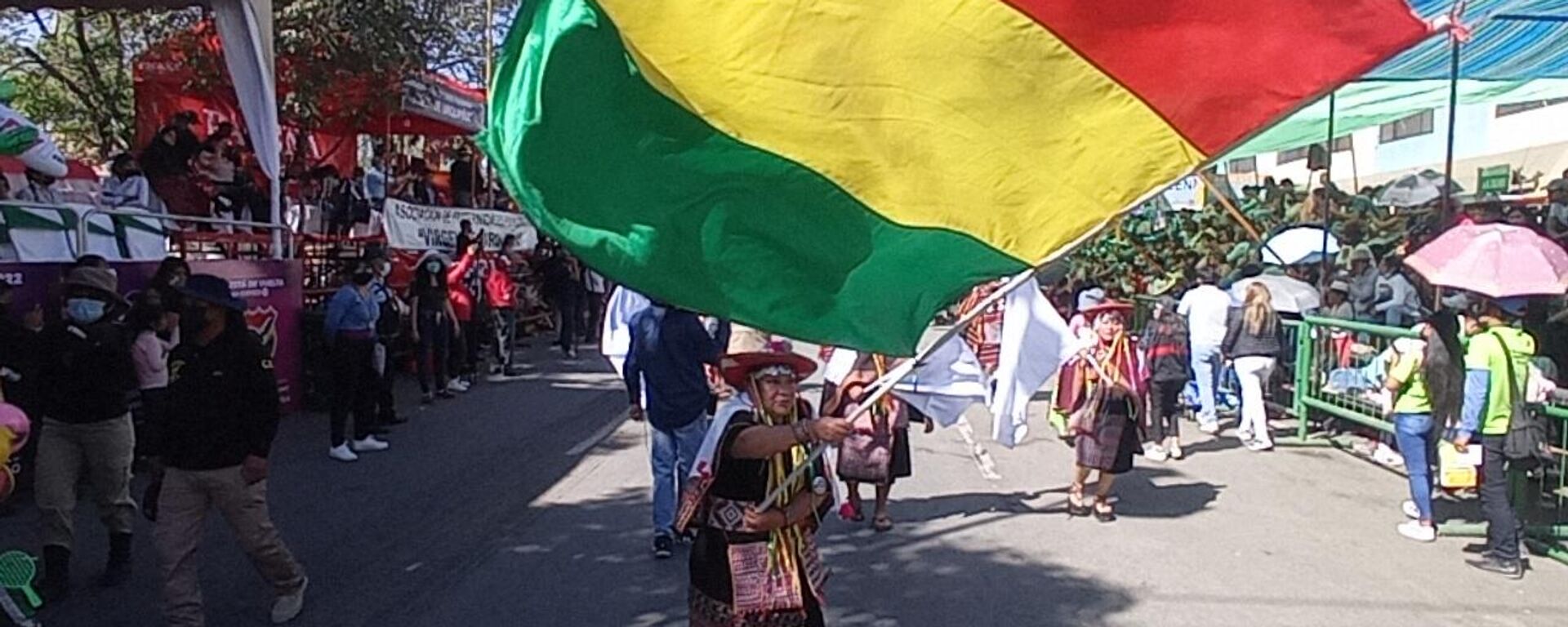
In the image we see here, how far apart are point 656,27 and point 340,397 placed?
8.26 metres

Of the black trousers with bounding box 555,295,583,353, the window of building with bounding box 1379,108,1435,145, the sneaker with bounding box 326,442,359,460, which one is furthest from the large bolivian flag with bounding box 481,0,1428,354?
the window of building with bounding box 1379,108,1435,145

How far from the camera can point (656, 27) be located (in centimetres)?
370

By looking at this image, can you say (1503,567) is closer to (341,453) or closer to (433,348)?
(341,453)

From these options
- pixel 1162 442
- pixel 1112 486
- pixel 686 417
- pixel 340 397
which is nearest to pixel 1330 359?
pixel 1162 442

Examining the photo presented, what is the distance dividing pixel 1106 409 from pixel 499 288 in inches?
391

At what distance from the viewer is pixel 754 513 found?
471 centimetres

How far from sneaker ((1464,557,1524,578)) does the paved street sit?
0.41 ft

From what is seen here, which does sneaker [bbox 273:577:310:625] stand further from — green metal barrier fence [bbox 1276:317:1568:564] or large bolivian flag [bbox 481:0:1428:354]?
green metal barrier fence [bbox 1276:317:1568:564]

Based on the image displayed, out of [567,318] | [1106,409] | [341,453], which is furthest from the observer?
[567,318]

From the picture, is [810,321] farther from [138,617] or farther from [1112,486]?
[1112,486]

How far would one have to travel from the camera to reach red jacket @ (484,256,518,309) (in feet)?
56.3

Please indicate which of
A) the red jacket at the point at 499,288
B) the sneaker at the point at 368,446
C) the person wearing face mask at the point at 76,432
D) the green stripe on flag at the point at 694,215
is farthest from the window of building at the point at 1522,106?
the person wearing face mask at the point at 76,432

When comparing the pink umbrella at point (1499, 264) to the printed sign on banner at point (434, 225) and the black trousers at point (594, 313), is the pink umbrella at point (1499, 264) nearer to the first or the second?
the printed sign on banner at point (434, 225)

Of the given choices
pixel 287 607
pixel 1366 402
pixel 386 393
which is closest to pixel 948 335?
pixel 287 607
